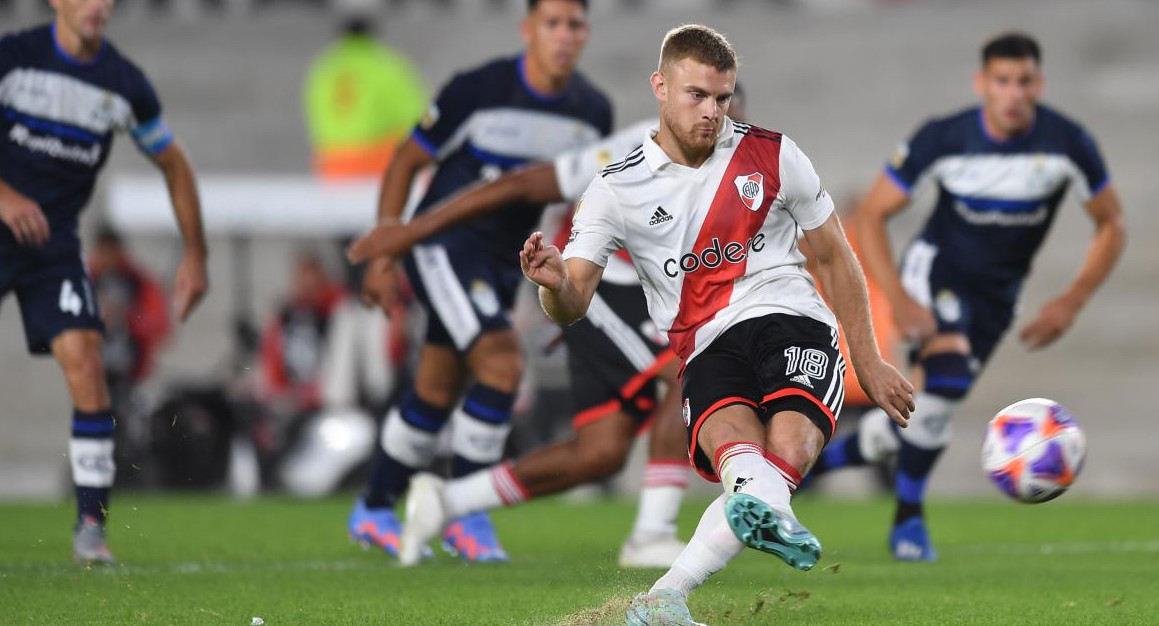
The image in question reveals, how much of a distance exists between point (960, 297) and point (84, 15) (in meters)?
4.19

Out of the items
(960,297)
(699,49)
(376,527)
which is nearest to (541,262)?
(699,49)

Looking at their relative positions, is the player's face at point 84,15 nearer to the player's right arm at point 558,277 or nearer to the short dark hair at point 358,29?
the player's right arm at point 558,277

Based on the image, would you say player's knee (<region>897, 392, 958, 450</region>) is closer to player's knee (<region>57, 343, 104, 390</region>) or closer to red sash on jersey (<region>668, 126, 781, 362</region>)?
red sash on jersey (<region>668, 126, 781, 362</region>)

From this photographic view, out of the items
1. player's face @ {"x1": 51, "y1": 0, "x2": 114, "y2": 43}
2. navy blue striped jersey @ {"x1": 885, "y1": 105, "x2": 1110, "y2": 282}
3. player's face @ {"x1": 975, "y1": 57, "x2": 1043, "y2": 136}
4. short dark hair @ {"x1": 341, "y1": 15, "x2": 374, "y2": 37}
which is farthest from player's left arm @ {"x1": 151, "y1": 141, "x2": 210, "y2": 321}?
short dark hair @ {"x1": 341, "y1": 15, "x2": 374, "y2": 37}

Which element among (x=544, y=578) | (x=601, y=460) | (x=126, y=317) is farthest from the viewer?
(x=126, y=317)

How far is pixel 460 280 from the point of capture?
808 cm

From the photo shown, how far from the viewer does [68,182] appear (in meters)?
7.72

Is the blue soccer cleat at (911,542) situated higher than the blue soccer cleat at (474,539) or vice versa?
the blue soccer cleat at (911,542)

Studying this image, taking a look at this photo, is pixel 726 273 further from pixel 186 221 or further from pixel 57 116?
pixel 57 116

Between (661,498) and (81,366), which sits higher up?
(81,366)

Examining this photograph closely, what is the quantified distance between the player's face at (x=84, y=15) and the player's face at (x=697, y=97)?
302cm

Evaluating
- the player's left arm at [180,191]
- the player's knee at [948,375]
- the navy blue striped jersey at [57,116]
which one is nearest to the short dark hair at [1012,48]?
the player's knee at [948,375]

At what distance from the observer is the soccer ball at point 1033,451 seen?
6.03m

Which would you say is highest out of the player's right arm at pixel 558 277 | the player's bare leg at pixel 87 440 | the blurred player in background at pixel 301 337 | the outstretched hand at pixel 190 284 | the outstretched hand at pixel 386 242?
the player's right arm at pixel 558 277
